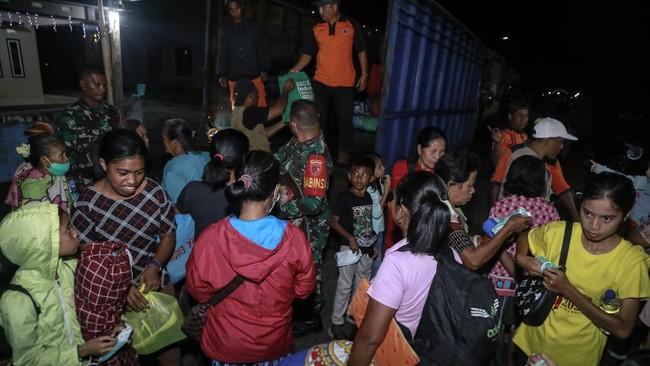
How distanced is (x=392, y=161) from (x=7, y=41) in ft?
44.6

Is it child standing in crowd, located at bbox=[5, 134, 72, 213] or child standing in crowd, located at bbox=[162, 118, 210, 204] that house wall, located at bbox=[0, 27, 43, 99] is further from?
child standing in crowd, located at bbox=[162, 118, 210, 204]

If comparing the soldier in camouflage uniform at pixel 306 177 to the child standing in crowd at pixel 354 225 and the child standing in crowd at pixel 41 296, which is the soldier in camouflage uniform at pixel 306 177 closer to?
the child standing in crowd at pixel 354 225

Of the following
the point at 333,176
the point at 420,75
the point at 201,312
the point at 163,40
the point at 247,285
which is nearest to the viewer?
the point at 247,285

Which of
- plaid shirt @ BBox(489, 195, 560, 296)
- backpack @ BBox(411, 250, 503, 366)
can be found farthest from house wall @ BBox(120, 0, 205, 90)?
backpack @ BBox(411, 250, 503, 366)

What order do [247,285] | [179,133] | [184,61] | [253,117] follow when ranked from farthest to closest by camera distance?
[184,61] < [253,117] < [179,133] < [247,285]

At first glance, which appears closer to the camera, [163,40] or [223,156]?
[223,156]

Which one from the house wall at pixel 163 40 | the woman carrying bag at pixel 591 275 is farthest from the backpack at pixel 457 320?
the house wall at pixel 163 40

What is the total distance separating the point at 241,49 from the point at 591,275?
16.9ft

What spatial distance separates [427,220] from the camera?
6.17ft

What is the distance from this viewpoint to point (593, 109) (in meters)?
18.2

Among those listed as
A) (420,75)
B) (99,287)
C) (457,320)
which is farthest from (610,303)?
(420,75)

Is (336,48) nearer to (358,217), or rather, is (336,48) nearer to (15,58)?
(358,217)

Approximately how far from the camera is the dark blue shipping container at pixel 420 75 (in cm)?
574

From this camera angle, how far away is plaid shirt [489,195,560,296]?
117 inches
